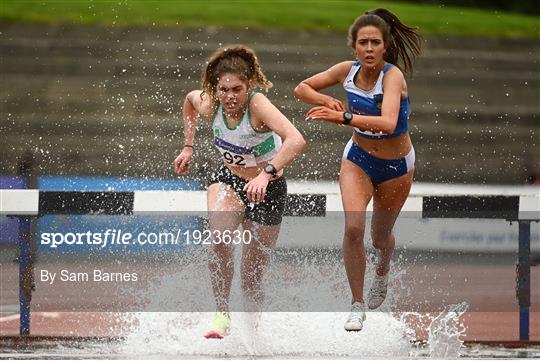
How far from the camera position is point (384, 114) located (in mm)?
6207

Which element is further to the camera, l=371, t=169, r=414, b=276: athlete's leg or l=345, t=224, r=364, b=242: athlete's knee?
l=371, t=169, r=414, b=276: athlete's leg

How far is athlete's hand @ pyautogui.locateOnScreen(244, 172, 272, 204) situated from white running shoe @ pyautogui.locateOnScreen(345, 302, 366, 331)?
833mm

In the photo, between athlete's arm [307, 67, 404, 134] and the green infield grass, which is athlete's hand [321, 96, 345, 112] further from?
the green infield grass

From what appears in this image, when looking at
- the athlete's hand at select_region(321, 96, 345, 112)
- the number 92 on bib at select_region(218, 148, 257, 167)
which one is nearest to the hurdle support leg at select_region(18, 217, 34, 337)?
the number 92 on bib at select_region(218, 148, 257, 167)

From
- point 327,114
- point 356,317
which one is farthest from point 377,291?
point 327,114

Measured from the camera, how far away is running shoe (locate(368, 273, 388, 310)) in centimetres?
694

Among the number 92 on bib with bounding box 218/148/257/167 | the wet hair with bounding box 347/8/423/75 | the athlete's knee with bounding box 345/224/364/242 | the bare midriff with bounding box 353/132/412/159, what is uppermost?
the wet hair with bounding box 347/8/423/75

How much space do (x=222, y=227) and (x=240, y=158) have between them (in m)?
0.36

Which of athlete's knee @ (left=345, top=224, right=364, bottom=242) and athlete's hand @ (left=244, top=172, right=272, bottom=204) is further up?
athlete's hand @ (left=244, top=172, right=272, bottom=204)

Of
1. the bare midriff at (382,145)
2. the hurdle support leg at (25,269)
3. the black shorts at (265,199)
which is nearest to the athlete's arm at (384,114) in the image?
the bare midriff at (382,145)

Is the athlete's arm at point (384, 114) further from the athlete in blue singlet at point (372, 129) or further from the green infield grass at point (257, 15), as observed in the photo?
the green infield grass at point (257, 15)

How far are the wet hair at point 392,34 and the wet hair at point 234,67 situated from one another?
18.8 inches

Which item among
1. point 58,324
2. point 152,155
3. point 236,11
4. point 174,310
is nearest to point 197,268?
point 174,310

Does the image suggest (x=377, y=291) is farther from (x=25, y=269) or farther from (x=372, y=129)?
(x=25, y=269)
